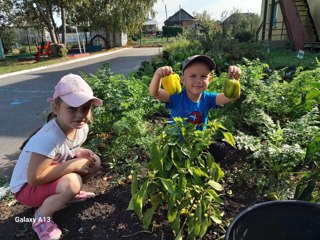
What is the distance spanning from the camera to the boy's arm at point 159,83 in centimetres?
242

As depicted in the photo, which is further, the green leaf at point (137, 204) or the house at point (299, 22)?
the house at point (299, 22)

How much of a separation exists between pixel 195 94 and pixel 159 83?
377 millimetres

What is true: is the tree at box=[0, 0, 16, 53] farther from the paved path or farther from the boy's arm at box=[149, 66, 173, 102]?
the boy's arm at box=[149, 66, 173, 102]

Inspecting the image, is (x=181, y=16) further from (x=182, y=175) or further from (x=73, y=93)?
Answer: (x=182, y=175)

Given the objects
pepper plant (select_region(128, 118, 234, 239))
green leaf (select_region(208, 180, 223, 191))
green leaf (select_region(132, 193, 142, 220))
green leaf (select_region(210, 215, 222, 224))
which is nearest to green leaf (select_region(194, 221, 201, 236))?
pepper plant (select_region(128, 118, 234, 239))

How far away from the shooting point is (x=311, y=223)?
149 centimetres

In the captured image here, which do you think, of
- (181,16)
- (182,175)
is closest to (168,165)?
(182,175)

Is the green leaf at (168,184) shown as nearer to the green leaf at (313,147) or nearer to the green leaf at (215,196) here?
the green leaf at (215,196)

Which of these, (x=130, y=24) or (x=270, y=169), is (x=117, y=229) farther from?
(x=130, y=24)

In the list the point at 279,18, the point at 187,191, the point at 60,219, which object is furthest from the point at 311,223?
the point at 279,18

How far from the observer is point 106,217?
98.8 inches

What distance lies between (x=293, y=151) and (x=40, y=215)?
6.91ft

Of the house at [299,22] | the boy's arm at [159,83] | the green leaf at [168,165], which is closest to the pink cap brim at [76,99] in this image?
the boy's arm at [159,83]

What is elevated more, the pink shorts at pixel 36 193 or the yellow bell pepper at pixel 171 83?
the yellow bell pepper at pixel 171 83
